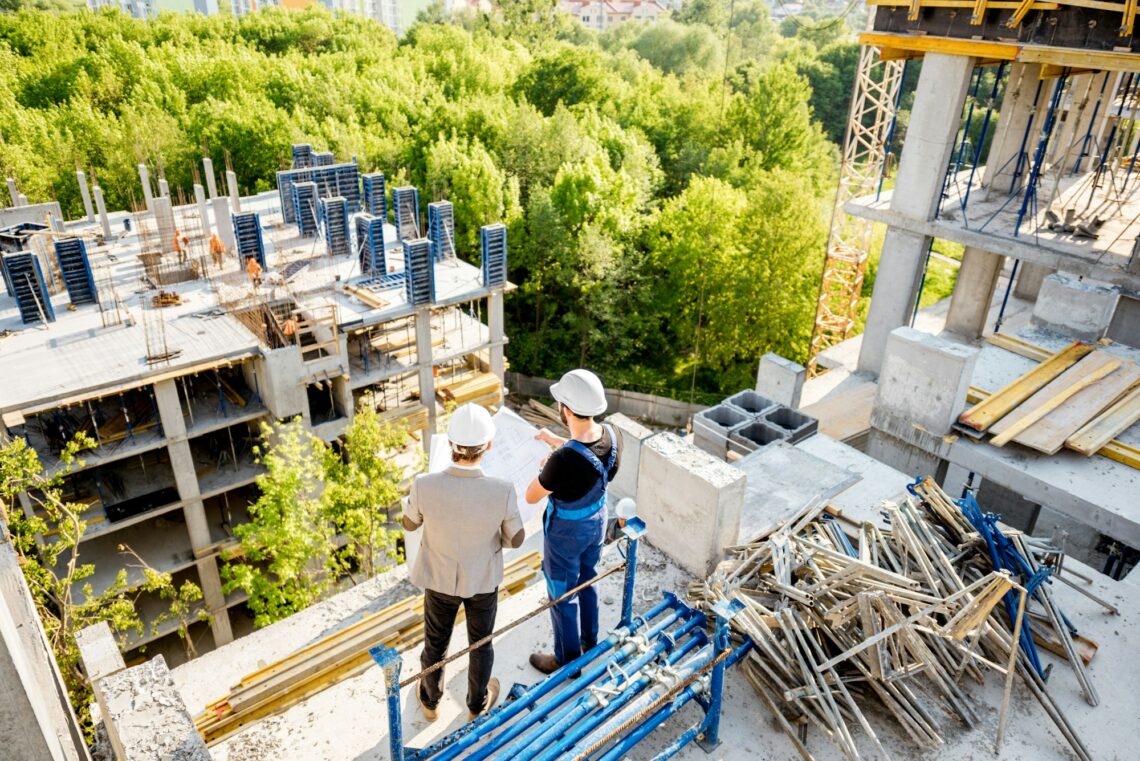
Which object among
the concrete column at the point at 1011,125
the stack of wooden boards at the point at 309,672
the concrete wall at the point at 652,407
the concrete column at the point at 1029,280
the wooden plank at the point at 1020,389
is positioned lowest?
the concrete wall at the point at 652,407

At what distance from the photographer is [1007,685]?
639 cm

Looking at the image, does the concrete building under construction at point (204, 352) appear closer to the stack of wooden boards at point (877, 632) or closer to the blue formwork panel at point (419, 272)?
the blue formwork panel at point (419, 272)

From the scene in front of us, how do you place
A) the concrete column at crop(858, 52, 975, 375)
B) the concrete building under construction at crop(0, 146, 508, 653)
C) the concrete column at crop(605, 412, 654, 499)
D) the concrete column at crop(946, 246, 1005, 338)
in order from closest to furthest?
the concrete column at crop(605, 412, 654, 499), the concrete column at crop(858, 52, 975, 375), the concrete column at crop(946, 246, 1005, 338), the concrete building under construction at crop(0, 146, 508, 653)

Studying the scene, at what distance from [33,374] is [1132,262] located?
22.4 meters

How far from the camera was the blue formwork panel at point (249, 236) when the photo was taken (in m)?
22.0

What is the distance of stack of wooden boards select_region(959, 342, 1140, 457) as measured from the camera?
38.1ft

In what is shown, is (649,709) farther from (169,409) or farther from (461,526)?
(169,409)

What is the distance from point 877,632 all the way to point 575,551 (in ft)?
8.89

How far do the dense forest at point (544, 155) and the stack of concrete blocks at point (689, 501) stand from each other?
19.3 m

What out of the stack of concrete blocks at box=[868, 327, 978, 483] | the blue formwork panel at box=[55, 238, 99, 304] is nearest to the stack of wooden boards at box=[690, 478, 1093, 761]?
the stack of concrete blocks at box=[868, 327, 978, 483]

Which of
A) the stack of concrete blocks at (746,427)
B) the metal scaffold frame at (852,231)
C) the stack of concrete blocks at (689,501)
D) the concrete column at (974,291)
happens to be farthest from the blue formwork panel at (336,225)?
the stack of concrete blocks at (689,501)

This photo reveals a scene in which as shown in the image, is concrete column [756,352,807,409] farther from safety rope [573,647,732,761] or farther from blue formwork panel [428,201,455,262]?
blue formwork panel [428,201,455,262]

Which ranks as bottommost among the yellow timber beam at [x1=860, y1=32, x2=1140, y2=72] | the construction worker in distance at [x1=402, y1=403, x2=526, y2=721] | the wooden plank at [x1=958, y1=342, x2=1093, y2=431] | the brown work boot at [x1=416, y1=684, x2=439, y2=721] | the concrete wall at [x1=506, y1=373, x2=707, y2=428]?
the concrete wall at [x1=506, y1=373, x2=707, y2=428]

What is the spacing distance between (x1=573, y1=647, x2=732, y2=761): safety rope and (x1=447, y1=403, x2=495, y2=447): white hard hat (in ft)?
7.55
